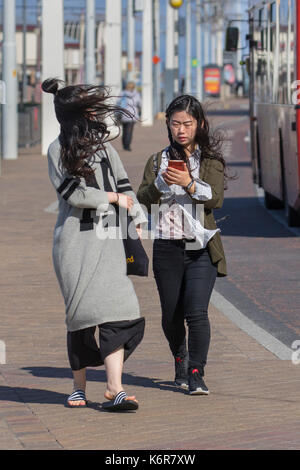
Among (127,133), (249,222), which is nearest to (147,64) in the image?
(127,133)

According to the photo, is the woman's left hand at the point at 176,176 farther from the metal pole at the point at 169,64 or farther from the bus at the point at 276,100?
the metal pole at the point at 169,64

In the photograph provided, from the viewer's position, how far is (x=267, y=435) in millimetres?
5875

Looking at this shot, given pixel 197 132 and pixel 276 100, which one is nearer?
pixel 197 132

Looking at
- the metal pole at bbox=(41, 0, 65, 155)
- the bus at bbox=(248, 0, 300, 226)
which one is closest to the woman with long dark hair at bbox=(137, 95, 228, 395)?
the bus at bbox=(248, 0, 300, 226)

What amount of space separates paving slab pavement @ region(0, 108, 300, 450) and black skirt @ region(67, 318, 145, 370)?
26 centimetres

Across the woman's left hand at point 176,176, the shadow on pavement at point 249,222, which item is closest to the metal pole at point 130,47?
the shadow on pavement at point 249,222

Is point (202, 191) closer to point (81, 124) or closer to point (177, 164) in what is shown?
point (177, 164)

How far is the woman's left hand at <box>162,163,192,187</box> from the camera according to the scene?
655 centimetres

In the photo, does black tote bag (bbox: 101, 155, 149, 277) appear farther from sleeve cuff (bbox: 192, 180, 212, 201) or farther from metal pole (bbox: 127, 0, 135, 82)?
metal pole (bbox: 127, 0, 135, 82)

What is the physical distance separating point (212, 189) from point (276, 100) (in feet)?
32.7

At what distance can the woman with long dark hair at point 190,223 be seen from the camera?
6.75 metres

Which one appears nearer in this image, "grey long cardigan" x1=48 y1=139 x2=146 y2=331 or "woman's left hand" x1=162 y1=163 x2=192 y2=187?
"grey long cardigan" x1=48 y1=139 x2=146 y2=331

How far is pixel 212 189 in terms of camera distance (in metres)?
6.75
